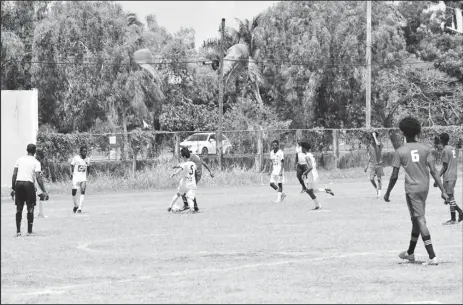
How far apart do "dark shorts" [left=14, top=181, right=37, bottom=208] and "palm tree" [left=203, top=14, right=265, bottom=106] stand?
1447 inches

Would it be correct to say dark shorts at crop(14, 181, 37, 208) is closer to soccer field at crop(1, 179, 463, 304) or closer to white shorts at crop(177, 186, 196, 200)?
soccer field at crop(1, 179, 463, 304)

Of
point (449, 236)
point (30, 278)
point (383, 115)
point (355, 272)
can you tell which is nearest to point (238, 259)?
point (355, 272)

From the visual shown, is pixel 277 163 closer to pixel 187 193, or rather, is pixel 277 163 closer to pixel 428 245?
pixel 187 193

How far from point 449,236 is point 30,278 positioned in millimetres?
8423

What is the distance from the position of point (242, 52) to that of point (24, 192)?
40062 mm

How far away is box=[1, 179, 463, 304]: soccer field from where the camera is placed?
9352 millimetres

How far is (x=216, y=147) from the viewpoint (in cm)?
4097

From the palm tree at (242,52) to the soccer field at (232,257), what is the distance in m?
30.7

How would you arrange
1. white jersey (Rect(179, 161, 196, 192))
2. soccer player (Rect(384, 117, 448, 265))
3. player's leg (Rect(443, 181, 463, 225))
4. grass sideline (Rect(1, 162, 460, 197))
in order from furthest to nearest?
grass sideline (Rect(1, 162, 460, 197)), white jersey (Rect(179, 161, 196, 192)), player's leg (Rect(443, 181, 463, 225)), soccer player (Rect(384, 117, 448, 265))

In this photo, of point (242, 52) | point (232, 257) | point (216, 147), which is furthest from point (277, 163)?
point (242, 52)

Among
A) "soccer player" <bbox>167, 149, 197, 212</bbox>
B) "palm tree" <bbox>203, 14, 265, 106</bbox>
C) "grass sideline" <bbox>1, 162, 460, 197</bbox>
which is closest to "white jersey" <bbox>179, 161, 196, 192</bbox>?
"soccer player" <bbox>167, 149, 197, 212</bbox>

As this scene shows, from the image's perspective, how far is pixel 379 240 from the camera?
611 inches

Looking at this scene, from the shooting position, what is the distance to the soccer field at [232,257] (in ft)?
30.7

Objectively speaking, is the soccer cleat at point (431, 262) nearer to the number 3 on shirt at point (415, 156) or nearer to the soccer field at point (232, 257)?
the soccer field at point (232, 257)
